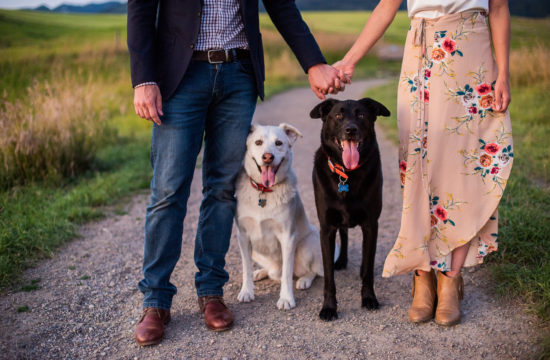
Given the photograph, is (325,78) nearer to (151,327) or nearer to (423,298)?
(423,298)

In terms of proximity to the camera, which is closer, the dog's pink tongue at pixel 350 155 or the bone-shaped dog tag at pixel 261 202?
the dog's pink tongue at pixel 350 155

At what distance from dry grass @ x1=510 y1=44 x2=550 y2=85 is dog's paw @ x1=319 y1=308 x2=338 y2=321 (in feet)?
29.4

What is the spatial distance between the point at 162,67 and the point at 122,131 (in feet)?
22.9

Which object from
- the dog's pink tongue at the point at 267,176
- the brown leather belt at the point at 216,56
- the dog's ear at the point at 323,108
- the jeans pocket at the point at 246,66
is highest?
the brown leather belt at the point at 216,56

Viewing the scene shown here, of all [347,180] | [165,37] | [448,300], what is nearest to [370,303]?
[448,300]

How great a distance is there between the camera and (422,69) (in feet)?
8.70

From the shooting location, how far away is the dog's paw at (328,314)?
9.53ft

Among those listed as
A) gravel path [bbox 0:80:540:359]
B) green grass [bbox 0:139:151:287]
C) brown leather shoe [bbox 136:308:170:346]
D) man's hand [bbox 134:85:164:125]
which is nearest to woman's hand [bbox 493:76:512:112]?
gravel path [bbox 0:80:540:359]

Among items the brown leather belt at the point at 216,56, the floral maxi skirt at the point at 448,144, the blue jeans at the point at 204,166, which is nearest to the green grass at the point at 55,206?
the blue jeans at the point at 204,166

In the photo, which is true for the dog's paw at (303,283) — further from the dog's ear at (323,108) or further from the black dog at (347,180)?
the dog's ear at (323,108)

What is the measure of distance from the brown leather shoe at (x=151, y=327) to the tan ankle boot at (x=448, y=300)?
1.70 metres

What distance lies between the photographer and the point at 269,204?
123 inches

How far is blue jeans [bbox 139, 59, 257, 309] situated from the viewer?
2596mm

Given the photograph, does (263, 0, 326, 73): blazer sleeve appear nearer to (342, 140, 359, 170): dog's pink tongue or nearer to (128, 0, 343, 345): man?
(128, 0, 343, 345): man
